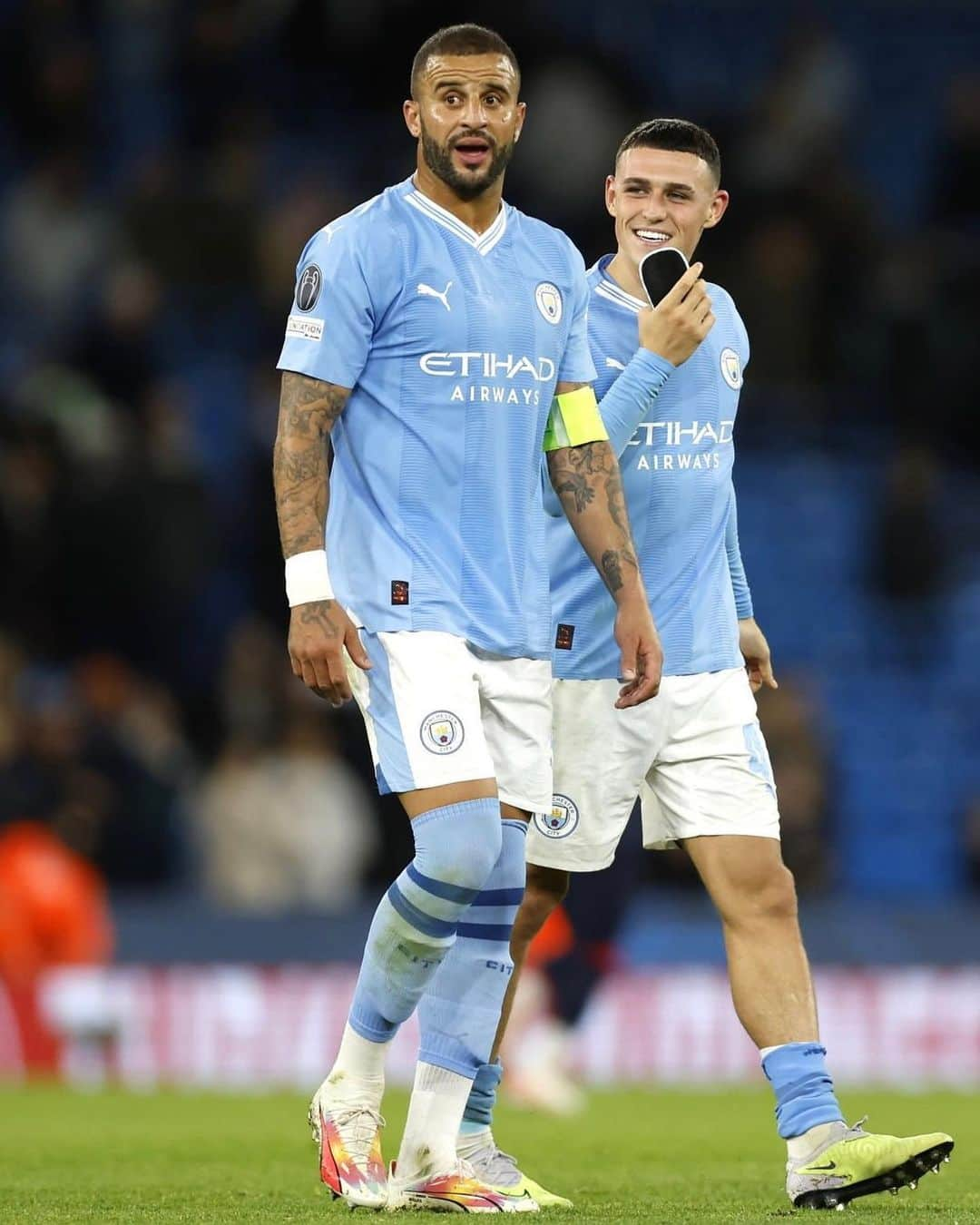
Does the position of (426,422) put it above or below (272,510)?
above

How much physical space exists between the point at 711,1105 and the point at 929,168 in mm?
10117

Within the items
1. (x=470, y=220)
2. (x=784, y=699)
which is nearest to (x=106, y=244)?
(x=784, y=699)

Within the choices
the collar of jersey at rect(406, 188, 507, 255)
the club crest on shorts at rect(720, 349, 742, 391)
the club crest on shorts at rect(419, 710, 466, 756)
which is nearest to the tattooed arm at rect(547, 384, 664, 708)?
the collar of jersey at rect(406, 188, 507, 255)

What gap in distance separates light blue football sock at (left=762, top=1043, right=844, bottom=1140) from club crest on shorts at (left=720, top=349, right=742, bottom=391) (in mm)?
1700

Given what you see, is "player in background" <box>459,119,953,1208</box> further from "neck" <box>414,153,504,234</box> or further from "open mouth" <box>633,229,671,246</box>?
"neck" <box>414,153,504,234</box>

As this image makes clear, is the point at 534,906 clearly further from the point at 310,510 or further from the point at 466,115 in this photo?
the point at 466,115

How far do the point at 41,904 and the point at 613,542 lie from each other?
23.3ft

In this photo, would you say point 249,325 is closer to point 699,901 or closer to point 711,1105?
point 699,901

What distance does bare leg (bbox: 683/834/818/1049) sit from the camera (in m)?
5.99

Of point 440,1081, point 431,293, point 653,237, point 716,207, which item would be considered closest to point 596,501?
point 431,293

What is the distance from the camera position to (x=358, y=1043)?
5.67 meters

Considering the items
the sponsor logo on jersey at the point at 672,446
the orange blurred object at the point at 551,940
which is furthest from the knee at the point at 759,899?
the orange blurred object at the point at 551,940

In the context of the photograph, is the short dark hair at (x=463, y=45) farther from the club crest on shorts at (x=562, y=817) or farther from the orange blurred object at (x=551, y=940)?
the orange blurred object at (x=551, y=940)

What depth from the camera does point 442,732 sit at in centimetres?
554
